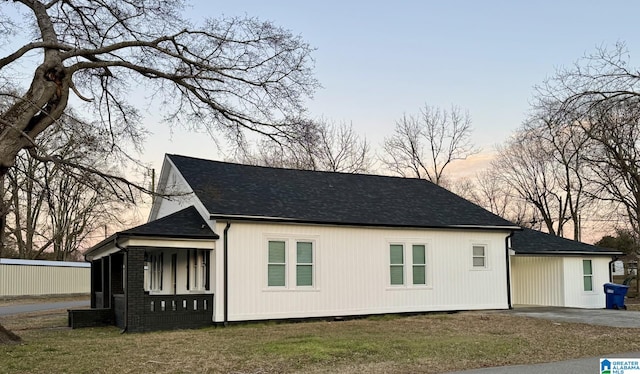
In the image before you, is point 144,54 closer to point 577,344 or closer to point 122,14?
point 122,14

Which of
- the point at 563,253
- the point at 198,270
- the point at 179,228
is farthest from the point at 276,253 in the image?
the point at 563,253

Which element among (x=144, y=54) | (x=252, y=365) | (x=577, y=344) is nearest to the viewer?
(x=252, y=365)

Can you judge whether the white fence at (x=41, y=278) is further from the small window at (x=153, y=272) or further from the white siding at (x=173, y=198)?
the small window at (x=153, y=272)

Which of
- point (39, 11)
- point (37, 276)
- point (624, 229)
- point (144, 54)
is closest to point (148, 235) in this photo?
point (144, 54)

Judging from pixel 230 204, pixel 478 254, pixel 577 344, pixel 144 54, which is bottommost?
pixel 577 344

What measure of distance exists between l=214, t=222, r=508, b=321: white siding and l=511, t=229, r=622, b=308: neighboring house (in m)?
2.55

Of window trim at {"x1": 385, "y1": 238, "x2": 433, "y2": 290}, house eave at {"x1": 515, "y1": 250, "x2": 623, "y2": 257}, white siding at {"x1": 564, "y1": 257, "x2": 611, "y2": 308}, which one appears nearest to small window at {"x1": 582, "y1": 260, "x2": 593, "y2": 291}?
white siding at {"x1": 564, "y1": 257, "x2": 611, "y2": 308}

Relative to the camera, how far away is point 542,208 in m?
49.2

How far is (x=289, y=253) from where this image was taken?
60.8 ft

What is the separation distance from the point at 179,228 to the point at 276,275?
3.09 m

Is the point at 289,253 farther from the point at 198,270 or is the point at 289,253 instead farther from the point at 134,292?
the point at 134,292

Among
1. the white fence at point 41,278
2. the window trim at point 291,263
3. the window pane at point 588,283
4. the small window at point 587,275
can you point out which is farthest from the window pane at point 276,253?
the white fence at point 41,278

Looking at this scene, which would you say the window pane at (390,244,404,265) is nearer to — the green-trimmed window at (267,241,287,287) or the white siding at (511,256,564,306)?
the green-trimmed window at (267,241,287,287)

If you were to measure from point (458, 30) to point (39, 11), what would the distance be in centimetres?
1078
